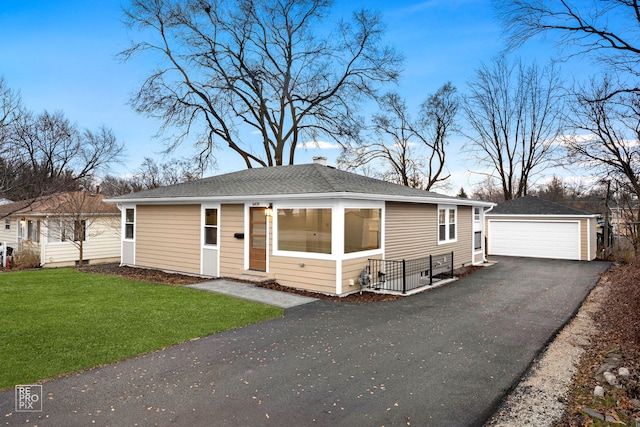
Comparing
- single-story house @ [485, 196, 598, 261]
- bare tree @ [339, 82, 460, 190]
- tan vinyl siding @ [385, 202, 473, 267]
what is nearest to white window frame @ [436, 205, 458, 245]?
tan vinyl siding @ [385, 202, 473, 267]

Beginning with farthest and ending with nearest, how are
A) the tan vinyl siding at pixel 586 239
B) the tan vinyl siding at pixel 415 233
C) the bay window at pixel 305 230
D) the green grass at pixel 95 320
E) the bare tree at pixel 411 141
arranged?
the bare tree at pixel 411 141, the tan vinyl siding at pixel 586 239, the tan vinyl siding at pixel 415 233, the bay window at pixel 305 230, the green grass at pixel 95 320

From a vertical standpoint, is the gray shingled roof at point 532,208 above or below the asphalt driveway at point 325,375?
above

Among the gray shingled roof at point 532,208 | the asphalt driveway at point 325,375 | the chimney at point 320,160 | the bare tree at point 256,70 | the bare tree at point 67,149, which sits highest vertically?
the bare tree at point 256,70

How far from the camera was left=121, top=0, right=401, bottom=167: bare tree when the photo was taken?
74.0ft

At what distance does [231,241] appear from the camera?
37.8 ft

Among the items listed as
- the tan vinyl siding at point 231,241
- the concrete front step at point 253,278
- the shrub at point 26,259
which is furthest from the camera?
the shrub at point 26,259

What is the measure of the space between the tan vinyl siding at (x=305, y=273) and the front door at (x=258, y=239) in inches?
20.2

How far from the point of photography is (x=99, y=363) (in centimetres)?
492

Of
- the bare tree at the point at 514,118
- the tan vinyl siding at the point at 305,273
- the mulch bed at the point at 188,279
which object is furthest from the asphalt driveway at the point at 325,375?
the bare tree at the point at 514,118

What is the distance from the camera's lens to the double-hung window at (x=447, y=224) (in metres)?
14.0

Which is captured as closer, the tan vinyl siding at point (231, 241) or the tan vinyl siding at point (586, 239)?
the tan vinyl siding at point (231, 241)

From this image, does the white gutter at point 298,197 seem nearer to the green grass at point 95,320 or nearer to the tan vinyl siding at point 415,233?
the tan vinyl siding at point 415,233

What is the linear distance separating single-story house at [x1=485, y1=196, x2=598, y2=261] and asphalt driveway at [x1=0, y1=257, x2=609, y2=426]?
12233 mm

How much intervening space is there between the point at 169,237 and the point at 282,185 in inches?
194
